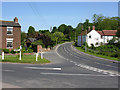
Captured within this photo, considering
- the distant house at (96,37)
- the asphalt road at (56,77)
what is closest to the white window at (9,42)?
the asphalt road at (56,77)

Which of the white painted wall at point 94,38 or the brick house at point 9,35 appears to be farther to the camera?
the white painted wall at point 94,38

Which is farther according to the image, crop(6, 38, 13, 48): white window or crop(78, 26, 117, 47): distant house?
crop(78, 26, 117, 47): distant house

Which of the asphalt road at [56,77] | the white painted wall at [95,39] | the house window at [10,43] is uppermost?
the white painted wall at [95,39]

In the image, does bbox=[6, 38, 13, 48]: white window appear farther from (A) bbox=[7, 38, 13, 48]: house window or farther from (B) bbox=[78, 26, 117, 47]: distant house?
(B) bbox=[78, 26, 117, 47]: distant house

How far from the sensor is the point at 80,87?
34.9ft

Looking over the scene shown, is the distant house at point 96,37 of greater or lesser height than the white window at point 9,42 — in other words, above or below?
above

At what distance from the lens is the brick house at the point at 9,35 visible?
44.5 meters

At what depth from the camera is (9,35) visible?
4547 centimetres

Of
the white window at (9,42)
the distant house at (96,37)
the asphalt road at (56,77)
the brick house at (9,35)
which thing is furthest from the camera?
the distant house at (96,37)

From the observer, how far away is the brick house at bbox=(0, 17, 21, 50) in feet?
146

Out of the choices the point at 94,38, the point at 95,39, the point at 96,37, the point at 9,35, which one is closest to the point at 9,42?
the point at 9,35

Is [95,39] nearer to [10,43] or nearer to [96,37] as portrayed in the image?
[96,37]

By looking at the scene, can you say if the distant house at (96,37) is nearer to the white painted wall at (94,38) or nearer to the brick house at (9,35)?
the white painted wall at (94,38)

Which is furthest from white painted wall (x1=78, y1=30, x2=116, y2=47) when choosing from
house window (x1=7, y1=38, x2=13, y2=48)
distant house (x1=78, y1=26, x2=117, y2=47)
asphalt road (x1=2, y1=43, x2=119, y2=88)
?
asphalt road (x1=2, y1=43, x2=119, y2=88)
